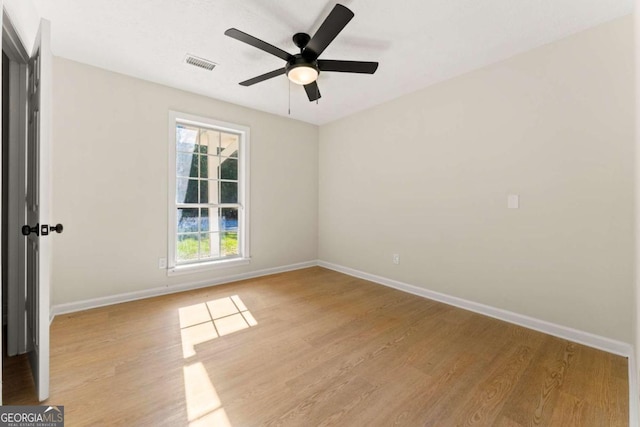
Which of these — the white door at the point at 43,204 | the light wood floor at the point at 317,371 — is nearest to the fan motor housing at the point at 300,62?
the white door at the point at 43,204

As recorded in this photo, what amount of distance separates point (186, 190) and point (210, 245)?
83cm

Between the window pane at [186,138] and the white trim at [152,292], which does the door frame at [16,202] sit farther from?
the window pane at [186,138]

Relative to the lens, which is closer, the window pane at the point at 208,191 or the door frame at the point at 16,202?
the door frame at the point at 16,202

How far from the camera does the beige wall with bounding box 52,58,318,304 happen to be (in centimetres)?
270

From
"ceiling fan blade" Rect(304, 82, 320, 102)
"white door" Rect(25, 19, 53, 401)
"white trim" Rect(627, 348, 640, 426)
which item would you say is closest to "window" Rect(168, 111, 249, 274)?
"ceiling fan blade" Rect(304, 82, 320, 102)

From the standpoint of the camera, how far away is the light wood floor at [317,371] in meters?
1.48

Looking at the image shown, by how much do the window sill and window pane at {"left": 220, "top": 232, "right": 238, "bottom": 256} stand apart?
15 cm

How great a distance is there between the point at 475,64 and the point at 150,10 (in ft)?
9.72

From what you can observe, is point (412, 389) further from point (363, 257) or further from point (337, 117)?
point (337, 117)

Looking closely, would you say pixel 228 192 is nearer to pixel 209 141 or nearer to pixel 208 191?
pixel 208 191

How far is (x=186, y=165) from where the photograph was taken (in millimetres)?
3580

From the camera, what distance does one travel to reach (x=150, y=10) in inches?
80.4

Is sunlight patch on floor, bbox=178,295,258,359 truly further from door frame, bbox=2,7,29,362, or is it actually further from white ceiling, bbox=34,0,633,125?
white ceiling, bbox=34,0,633,125

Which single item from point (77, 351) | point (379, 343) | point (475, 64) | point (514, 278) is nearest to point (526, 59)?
point (475, 64)
